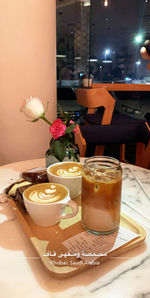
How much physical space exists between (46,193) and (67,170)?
162 millimetres

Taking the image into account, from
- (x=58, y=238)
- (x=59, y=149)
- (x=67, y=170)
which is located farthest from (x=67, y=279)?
(x=59, y=149)

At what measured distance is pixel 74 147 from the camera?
37.2 inches

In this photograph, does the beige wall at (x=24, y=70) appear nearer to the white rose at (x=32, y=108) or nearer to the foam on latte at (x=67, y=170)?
the white rose at (x=32, y=108)

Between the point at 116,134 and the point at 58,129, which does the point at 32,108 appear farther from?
the point at 116,134

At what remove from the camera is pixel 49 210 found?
1.90ft

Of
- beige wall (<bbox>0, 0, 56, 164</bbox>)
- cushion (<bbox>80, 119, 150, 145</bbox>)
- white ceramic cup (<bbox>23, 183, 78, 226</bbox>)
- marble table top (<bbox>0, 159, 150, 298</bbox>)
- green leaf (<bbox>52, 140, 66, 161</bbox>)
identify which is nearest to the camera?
marble table top (<bbox>0, 159, 150, 298</bbox>)

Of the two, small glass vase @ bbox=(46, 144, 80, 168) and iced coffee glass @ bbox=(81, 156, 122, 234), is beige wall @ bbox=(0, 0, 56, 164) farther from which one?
iced coffee glass @ bbox=(81, 156, 122, 234)

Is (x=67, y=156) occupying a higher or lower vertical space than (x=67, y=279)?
higher

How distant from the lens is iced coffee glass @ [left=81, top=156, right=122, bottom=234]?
1.90 feet

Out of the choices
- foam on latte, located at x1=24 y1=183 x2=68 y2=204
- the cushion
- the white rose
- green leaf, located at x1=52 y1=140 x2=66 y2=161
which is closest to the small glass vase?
green leaf, located at x1=52 y1=140 x2=66 y2=161

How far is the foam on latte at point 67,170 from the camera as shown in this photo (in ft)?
2.50

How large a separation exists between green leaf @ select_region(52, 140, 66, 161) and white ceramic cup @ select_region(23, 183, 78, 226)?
0.88 ft

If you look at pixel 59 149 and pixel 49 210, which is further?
pixel 59 149

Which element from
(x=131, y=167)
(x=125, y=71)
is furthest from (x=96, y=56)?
(x=131, y=167)
